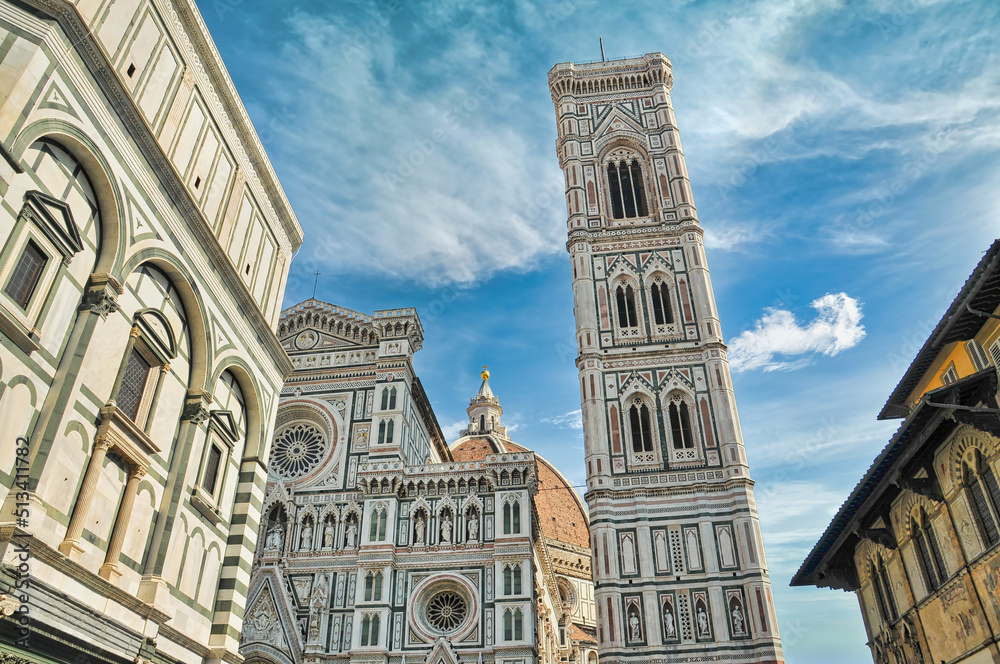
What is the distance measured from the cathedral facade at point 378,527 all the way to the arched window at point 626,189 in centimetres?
1232

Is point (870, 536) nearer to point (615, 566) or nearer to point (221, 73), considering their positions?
point (615, 566)

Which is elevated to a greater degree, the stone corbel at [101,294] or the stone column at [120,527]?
the stone corbel at [101,294]

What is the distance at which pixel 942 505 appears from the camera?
1539cm

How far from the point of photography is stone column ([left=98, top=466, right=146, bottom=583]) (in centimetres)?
980

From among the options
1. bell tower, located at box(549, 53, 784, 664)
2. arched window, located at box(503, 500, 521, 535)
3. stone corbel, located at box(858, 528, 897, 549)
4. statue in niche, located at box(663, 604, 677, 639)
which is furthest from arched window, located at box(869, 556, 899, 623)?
arched window, located at box(503, 500, 521, 535)

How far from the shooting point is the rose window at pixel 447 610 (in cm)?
3009

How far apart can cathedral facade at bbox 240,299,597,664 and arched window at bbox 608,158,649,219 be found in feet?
40.4

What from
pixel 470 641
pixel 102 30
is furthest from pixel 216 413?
pixel 470 641

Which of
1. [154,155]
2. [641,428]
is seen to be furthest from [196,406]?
[641,428]

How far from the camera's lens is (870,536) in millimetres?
18422

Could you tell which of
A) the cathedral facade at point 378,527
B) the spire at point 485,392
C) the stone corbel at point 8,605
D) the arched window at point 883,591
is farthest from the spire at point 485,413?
the stone corbel at point 8,605

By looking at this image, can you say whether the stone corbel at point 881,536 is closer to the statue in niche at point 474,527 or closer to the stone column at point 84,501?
the statue in niche at point 474,527

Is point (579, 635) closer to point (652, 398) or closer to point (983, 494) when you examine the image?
point (652, 398)

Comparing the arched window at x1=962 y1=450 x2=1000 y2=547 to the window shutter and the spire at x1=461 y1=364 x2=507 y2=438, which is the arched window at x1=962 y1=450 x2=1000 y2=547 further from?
the spire at x1=461 y1=364 x2=507 y2=438
